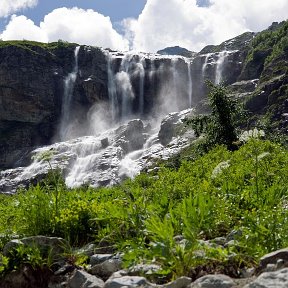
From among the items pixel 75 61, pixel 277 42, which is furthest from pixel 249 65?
pixel 75 61

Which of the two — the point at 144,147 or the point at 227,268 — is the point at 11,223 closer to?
the point at 227,268

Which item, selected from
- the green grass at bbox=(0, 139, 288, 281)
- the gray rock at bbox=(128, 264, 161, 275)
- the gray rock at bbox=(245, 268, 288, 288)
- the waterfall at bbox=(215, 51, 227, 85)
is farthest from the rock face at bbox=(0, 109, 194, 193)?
the gray rock at bbox=(245, 268, 288, 288)

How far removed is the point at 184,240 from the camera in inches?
208

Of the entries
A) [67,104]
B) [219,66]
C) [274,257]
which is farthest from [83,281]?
[219,66]

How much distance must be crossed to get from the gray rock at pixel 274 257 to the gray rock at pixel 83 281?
1859mm

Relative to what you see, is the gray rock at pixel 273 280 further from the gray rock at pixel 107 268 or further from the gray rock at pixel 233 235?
the gray rock at pixel 107 268

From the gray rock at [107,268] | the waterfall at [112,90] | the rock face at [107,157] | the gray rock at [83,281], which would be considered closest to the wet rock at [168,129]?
the rock face at [107,157]

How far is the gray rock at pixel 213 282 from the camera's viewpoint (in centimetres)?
448

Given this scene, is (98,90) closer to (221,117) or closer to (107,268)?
(221,117)

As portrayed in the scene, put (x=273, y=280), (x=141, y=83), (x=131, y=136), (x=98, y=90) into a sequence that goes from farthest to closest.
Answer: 1. (x=98, y=90)
2. (x=141, y=83)
3. (x=131, y=136)
4. (x=273, y=280)

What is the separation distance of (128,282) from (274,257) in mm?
1454

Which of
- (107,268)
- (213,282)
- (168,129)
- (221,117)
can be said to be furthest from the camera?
(168,129)

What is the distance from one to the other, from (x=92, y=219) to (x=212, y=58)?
124m

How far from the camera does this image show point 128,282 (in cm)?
498
